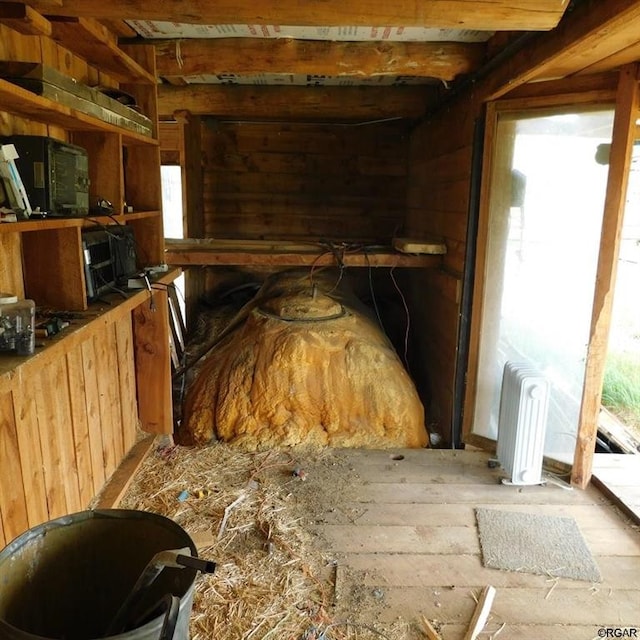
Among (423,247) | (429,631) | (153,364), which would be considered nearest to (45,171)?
(153,364)

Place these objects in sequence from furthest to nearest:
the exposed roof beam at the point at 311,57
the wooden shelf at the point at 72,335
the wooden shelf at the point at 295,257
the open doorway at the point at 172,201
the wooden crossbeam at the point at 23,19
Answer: the open doorway at the point at 172,201 < the wooden shelf at the point at 295,257 < the exposed roof beam at the point at 311,57 < the wooden crossbeam at the point at 23,19 < the wooden shelf at the point at 72,335

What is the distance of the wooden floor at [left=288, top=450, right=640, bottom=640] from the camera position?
204 cm

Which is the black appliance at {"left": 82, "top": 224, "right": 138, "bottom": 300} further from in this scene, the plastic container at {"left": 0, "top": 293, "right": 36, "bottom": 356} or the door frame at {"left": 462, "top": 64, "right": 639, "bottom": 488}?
the door frame at {"left": 462, "top": 64, "right": 639, "bottom": 488}

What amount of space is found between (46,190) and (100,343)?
42.4 inches

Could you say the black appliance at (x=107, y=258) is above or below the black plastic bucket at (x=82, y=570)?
above

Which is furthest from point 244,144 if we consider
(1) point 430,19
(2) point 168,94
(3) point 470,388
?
(1) point 430,19

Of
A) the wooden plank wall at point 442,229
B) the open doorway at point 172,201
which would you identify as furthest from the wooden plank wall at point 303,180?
the open doorway at point 172,201

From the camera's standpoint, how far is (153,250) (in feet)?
9.55

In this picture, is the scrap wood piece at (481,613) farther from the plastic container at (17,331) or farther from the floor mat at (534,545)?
the plastic container at (17,331)

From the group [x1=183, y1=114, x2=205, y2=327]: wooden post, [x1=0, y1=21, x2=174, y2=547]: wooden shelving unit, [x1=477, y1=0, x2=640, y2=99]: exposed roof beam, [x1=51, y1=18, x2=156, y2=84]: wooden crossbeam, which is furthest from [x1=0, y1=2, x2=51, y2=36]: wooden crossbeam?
[x1=183, y1=114, x2=205, y2=327]: wooden post

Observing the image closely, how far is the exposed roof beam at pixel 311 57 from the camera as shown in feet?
10.2

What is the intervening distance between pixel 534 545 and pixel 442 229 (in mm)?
2362

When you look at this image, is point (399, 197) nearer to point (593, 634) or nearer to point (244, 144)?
point (244, 144)

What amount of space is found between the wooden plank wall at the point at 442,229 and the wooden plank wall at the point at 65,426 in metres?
2.15
